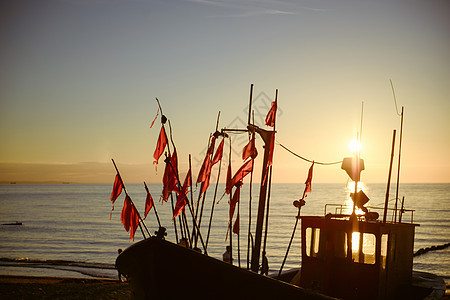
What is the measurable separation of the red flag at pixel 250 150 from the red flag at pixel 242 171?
332mm

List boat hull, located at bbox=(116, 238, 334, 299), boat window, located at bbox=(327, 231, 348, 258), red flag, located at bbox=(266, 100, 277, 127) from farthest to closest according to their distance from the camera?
1. red flag, located at bbox=(266, 100, 277, 127)
2. boat window, located at bbox=(327, 231, 348, 258)
3. boat hull, located at bbox=(116, 238, 334, 299)

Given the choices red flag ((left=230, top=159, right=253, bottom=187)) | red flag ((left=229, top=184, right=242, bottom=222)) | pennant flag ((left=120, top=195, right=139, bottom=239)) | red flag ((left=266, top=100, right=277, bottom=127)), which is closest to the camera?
pennant flag ((left=120, top=195, right=139, bottom=239))

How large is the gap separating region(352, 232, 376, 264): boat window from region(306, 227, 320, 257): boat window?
1332 mm

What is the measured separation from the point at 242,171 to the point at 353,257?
480 centimetres

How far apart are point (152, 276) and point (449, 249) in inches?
2198

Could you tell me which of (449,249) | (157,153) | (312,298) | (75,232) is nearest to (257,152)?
(157,153)

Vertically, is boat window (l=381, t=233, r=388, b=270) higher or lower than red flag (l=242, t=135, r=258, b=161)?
lower

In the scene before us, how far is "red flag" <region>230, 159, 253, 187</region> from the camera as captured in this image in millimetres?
15328

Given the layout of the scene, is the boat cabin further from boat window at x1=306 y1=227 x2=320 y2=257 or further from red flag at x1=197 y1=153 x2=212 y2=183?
red flag at x1=197 y1=153 x2=212 y2=183

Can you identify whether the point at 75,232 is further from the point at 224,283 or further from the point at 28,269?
the point at 224,283

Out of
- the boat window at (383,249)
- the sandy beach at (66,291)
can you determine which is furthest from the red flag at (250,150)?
the sandy beach at (66,291)

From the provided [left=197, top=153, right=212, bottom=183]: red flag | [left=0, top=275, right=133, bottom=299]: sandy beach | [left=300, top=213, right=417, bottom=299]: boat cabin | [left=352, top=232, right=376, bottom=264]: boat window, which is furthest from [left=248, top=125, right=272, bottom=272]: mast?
[left=0, top=275, right=133, bottom=299]: sandy beach

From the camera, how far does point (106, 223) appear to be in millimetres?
88562

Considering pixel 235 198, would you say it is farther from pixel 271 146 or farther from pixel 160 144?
pixel 160 144
